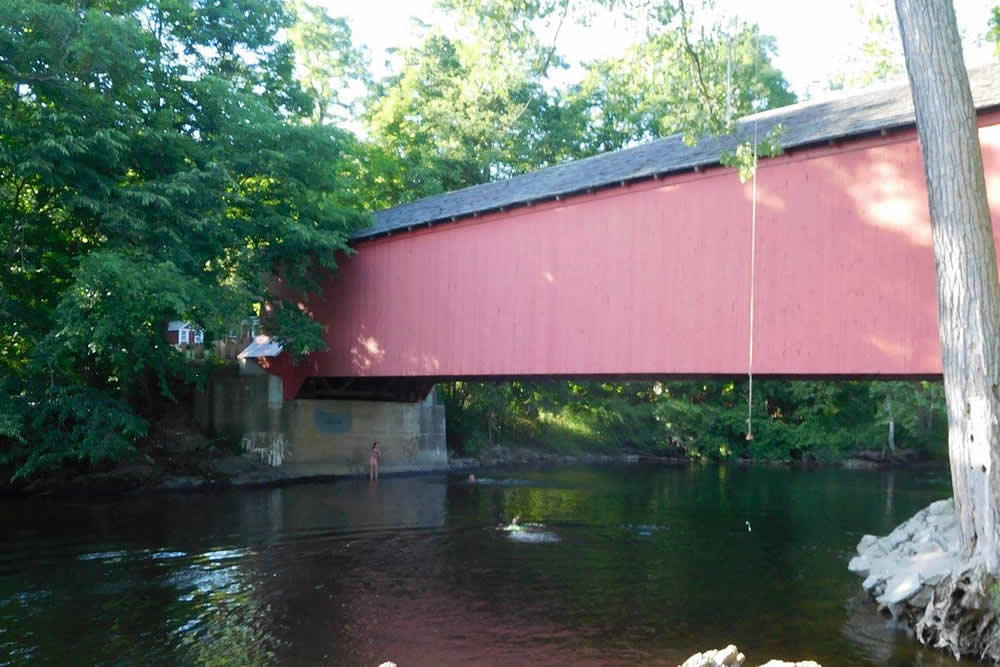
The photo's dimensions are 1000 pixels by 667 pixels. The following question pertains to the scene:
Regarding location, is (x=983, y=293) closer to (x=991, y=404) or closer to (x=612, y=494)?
(x=991, y=404)

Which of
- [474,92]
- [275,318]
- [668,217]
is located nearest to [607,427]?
[275,318]

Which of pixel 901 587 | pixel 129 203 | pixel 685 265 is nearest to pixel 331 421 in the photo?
pixel 129 203

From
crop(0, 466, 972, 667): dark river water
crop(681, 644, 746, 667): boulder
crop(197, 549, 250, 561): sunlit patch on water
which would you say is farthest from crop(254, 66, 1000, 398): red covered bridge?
crop(681, 644, 746, 667): boulder

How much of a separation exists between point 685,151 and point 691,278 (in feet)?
6.49

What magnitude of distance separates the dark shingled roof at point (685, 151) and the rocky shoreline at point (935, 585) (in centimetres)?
400

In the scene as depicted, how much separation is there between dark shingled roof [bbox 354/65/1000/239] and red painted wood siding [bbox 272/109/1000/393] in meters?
0.19

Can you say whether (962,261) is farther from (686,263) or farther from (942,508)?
(686,263)

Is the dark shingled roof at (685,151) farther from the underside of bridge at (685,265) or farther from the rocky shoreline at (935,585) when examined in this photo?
the rocky shoreline at (935,585)

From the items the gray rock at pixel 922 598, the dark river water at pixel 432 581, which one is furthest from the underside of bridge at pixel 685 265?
the dark river water at pixel 432 581

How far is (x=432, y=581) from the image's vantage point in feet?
29.1

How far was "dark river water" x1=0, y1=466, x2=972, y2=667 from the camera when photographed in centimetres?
664

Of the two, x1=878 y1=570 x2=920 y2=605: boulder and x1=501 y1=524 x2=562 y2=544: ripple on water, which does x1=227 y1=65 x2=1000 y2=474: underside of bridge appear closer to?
x1=878 y1=570 x2=920 y2=605: boulder

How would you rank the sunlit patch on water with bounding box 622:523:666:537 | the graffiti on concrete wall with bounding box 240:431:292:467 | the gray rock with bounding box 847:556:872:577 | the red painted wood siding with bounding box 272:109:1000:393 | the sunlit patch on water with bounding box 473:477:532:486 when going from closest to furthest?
the red painted wood siding with bounding box 272:109:1000:393 < the gray rock with bounding box 847:556:872:577 < the sunlit patch on water with bounding box 622:523:666:537 < the graffiti on concrete wall with bounding box 240:431:292:467 < the sunlit patch on water with bounding box 473:477:532:486

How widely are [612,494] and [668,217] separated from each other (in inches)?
280
